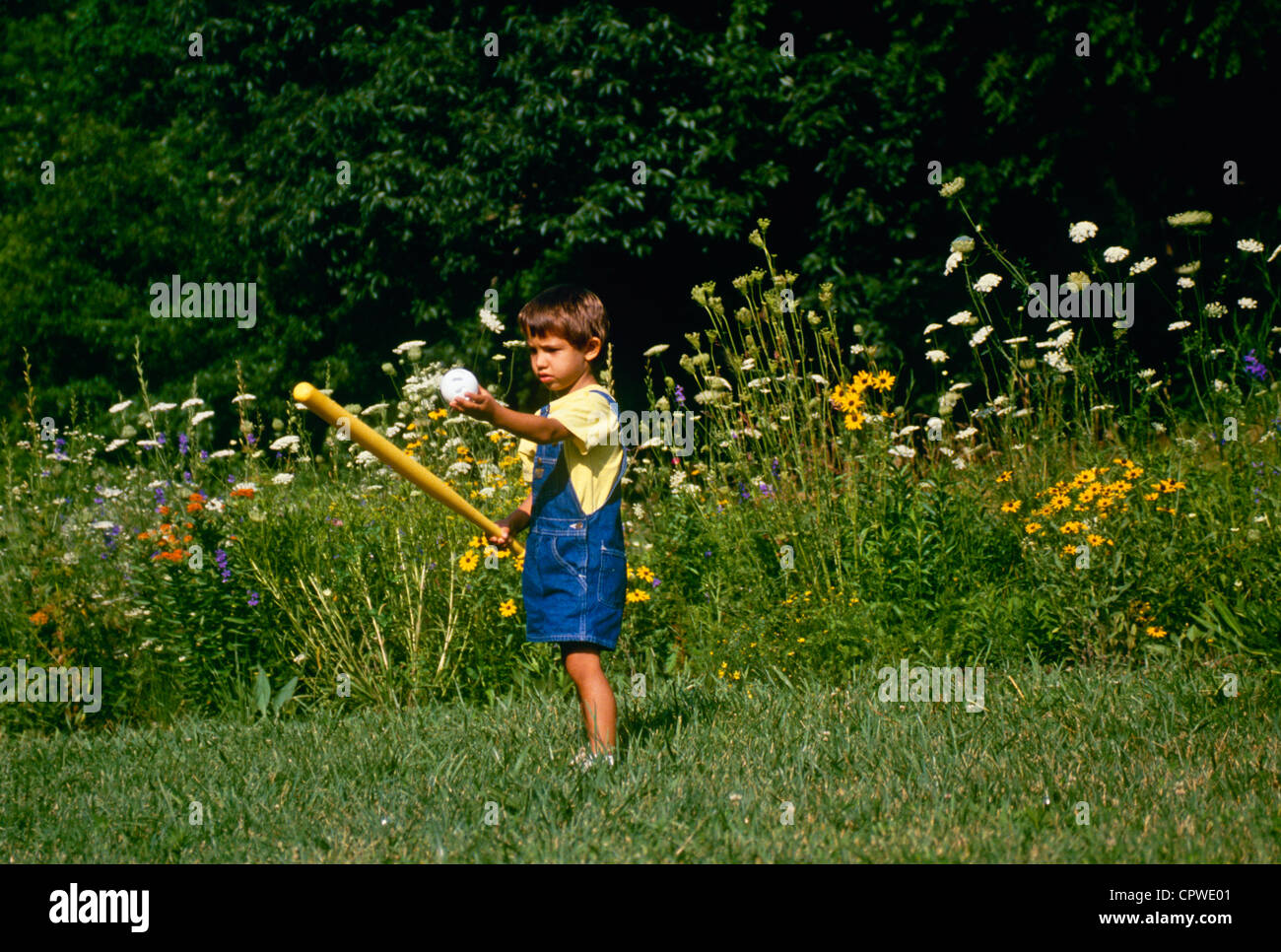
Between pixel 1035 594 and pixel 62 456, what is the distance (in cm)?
472

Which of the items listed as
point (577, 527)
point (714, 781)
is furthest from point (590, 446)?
point (714, 781)

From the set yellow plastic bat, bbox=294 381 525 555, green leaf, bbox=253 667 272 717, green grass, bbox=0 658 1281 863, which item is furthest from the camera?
green leaf, bbox=253 667 272 717

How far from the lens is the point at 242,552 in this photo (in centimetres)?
485

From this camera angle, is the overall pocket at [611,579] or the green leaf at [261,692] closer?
the overall pocket at [611,579]

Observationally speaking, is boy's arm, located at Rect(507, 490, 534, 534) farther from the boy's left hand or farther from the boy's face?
the boy's left hand

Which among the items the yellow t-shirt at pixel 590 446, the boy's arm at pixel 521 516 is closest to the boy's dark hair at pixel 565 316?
the yellow t-shirt at pixel 590 446

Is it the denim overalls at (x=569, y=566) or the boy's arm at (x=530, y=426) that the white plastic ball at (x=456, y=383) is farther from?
the denim overalls at (x=569, y=566)

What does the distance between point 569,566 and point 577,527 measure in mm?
114

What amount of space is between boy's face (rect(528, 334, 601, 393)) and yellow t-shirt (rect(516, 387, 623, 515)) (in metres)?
0.05

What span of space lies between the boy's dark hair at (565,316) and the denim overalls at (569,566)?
0.64ft

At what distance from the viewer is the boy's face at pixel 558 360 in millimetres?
3555

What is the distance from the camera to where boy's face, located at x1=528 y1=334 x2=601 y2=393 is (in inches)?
140

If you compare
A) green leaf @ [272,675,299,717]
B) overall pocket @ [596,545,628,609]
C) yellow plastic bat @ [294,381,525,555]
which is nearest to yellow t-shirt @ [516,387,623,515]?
overall pocket @ [596,545,628,609]

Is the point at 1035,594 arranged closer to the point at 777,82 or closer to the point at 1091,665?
the point at 1091,665
